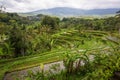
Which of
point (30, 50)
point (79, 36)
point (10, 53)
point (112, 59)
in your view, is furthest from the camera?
point (79, 36)

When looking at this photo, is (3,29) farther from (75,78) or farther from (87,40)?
(75,78)

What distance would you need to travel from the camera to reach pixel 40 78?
14.4 metres

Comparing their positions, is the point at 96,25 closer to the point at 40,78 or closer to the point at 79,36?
the point at 79,36

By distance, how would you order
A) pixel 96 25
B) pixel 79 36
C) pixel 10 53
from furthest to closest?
pixel 96 25 < pixel 79 36 < pixel 10 53

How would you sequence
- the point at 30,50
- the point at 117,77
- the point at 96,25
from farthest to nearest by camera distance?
the point at 96,25
the point at 30,50
the point at 117,77

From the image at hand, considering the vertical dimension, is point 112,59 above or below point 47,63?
above

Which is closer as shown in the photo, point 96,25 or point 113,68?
point 113,68

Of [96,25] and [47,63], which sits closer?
[47,63]

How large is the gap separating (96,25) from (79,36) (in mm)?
16189

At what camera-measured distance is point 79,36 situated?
46.1 meters

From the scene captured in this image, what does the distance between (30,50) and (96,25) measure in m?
35.5

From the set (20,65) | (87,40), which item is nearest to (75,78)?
(20,65)

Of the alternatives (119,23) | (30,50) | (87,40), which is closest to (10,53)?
(30,50)

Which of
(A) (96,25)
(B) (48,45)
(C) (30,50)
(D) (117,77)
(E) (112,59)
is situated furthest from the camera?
(A) (96,25)
